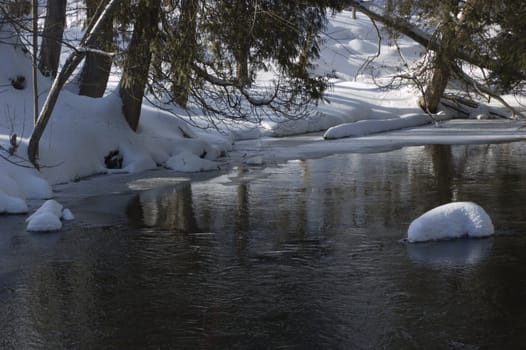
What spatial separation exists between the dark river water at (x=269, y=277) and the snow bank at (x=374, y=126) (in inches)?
443

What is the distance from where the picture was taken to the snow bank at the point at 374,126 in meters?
24.0

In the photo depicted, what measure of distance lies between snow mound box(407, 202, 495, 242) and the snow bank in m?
12.6

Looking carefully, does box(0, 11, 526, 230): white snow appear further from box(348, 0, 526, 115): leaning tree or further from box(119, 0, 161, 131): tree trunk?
box(119, 0, 161, 131): tree trunk

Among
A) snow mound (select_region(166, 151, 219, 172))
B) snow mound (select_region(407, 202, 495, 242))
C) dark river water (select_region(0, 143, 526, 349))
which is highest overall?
snow mound (select_region(166, 151, 219, 172))

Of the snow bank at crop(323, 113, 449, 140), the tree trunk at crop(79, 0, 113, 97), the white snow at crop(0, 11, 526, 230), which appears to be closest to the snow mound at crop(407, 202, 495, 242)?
the white snow at crop(0, 11, 526, 230)

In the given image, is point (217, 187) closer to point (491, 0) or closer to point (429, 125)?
point (491, 0)

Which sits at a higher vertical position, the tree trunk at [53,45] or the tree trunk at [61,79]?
the tree trunk at [53,45]

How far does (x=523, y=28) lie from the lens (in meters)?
13.1

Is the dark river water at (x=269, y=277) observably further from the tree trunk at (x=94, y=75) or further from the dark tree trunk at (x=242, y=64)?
the tree trunk at (x=94, y=75)

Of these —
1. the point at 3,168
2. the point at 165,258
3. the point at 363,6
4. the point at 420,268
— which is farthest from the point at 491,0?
the point at 3,168

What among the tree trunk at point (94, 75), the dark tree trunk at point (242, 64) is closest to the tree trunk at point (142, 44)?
the dark tree trunk at point (242, 64)

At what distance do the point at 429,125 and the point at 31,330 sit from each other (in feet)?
78.1

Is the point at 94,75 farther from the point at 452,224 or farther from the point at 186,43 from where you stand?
the point at 452,224

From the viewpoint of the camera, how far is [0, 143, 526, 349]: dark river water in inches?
239
